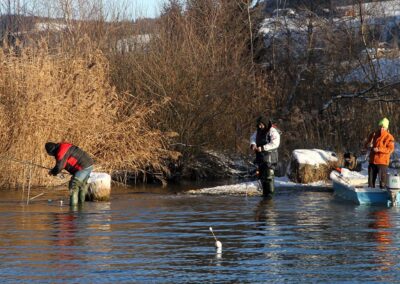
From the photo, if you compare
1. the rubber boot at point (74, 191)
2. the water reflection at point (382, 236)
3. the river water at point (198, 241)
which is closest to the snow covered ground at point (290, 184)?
the river water at point (198, 241)

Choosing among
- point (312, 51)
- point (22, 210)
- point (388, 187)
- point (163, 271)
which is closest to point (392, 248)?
point (163, 271)

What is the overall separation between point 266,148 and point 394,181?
11.6 ft

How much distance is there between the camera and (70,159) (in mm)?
20609

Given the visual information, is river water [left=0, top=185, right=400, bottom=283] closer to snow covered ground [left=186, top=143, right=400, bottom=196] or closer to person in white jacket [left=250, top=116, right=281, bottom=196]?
person in white jacket [left=250, top=116, right=281, bottom=196]

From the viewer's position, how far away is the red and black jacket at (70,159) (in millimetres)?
20297

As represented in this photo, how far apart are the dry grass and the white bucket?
8856mm

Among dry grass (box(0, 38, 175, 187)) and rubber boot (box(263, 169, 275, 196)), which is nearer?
rubber boot (box(263, 169, 275, 196))

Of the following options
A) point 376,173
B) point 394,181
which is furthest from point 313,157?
point 394,181

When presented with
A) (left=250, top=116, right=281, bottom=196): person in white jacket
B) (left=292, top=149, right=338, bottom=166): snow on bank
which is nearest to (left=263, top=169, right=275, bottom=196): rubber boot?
(left=250, top=116, right=281, bottom=196): person in white jacket

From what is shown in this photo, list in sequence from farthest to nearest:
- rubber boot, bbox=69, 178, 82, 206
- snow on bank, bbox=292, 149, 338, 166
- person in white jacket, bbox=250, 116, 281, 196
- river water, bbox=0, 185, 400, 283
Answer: snow on bank, bbox=292, 149, 338, 166, person in white jacket, bbox=250, 116, 281, 196, rubber boot, bbox=69, 178, 82, 206, river water, bbox=0, 185, 400, 283

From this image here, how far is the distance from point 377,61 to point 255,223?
19755 millimetres

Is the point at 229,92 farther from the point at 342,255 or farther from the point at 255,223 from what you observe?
the point at 342,255

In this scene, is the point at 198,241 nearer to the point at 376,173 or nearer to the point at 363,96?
the point at 376,173

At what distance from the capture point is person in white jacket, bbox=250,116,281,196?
22.3m
